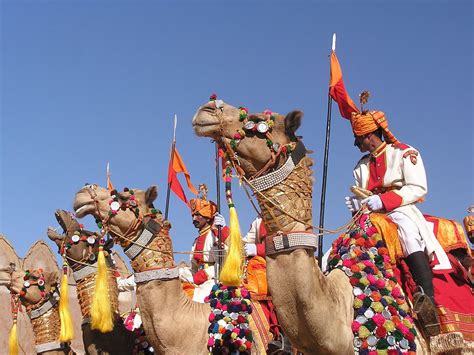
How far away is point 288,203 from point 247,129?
61 cm

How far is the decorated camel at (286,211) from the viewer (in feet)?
15.5

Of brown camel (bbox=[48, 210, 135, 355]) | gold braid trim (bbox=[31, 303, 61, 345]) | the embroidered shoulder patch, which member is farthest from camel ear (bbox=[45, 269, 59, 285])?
the embroidered shoulder patch

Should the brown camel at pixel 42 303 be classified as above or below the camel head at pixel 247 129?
below

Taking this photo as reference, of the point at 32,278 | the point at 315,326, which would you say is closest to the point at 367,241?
the point at 315,326

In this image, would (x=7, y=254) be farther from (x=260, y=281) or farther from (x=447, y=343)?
(x=447, y=343)

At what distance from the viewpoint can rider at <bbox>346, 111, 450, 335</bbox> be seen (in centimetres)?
595

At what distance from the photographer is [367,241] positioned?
5.98m

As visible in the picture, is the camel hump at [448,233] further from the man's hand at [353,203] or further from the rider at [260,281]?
the rider at [260,281]

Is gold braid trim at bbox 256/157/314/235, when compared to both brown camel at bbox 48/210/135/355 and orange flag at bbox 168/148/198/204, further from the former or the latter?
orange flag at bbox 168/148/198/204

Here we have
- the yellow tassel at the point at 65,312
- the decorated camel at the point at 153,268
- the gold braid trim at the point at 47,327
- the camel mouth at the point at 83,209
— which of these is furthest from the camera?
the gold braid trim at the point at 47,327

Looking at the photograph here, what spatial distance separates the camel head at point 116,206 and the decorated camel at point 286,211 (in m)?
2.37

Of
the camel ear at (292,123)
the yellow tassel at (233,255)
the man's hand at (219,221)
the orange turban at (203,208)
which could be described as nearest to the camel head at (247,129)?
the camel ear at (292,123)

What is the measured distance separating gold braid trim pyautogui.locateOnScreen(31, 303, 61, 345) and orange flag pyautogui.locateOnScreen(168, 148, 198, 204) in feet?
12.0

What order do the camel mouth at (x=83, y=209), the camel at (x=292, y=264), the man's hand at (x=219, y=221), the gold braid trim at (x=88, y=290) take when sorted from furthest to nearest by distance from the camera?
the man's hand at (x=219, y=221), the gold braid trim at (x=88, y=290), the camel mouth at (x=83, y=209), the camel at (x=292, y=264)
